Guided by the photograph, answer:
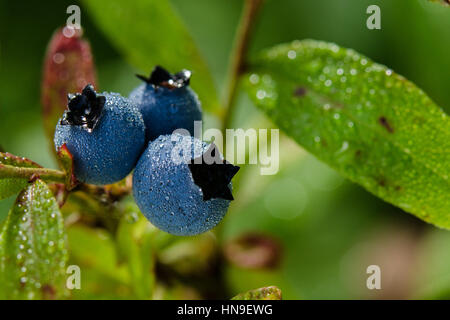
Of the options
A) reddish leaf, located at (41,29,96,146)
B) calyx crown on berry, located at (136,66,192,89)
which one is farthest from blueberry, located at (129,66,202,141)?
reddish leaf, located at (41,29,96,146)

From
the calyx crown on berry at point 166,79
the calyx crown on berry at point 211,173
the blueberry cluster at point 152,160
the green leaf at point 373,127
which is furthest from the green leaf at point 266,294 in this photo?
the calyx crown on berry at point 166,79

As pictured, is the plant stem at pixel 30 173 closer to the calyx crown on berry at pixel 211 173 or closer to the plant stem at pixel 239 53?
the calyx crown on berry at pixel 211 173

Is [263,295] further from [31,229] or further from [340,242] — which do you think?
[340,242]

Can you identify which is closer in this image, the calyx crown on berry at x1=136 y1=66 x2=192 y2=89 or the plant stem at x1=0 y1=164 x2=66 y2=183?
the plant stem at x1=0 y1=164 x2=66 y2=183

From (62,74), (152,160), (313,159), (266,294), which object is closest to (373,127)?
(266,294)

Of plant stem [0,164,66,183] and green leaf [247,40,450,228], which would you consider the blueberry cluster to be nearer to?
plant stem [0,164,66,183]

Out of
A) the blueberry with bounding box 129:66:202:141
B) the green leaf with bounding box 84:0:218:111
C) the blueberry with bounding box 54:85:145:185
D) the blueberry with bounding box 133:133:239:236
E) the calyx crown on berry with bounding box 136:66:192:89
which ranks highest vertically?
the green leaf with bounding box 84:0:218:111

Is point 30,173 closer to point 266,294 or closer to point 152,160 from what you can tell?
point 152,160
